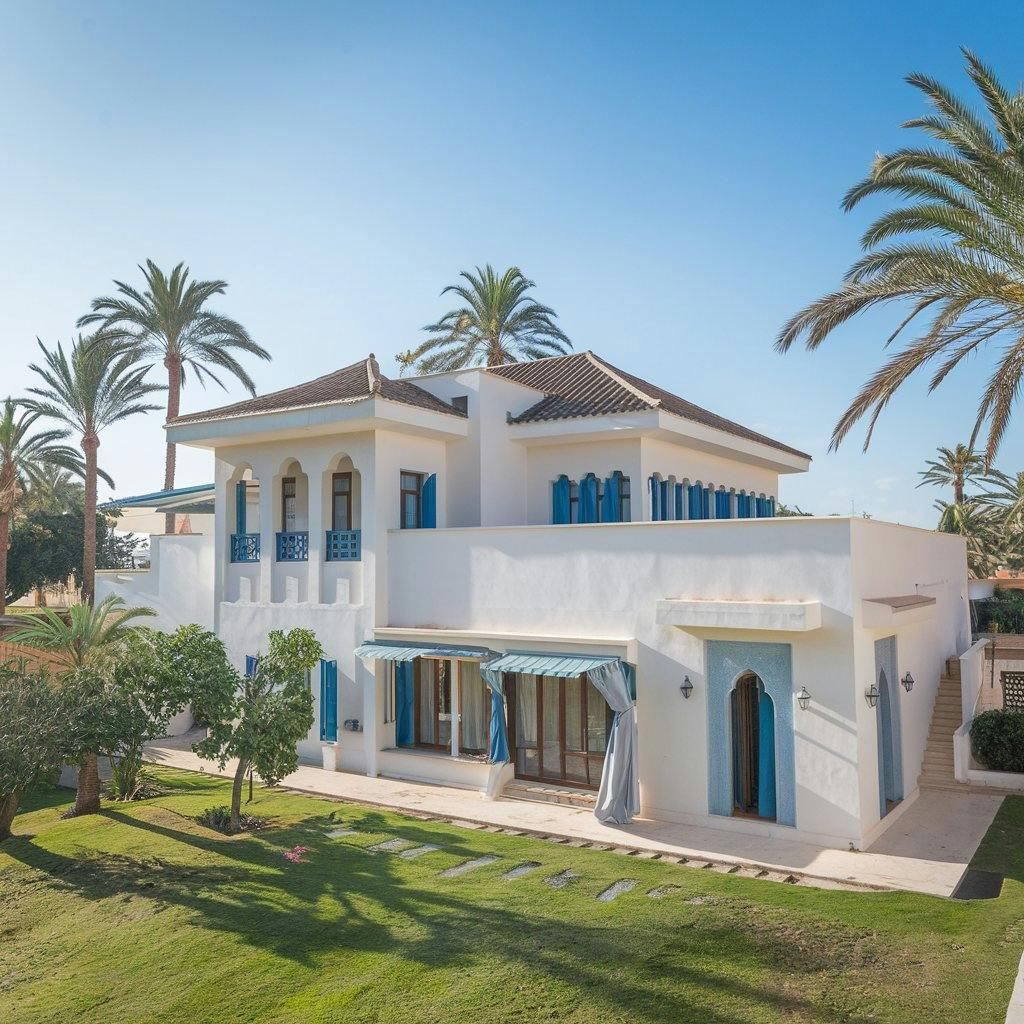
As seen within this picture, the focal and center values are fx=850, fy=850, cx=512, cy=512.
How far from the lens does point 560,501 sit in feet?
Answer: 74.7

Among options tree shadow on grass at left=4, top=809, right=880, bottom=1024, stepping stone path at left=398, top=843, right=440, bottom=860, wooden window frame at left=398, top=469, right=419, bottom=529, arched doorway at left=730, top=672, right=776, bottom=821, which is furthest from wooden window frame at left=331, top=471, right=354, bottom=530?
arched doorway at left=730, top=672, right=776, bottom=821

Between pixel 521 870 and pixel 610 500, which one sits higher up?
pixel 610 500

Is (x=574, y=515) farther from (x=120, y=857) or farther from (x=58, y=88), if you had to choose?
(x=58, y=88)

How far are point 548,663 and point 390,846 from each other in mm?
4429

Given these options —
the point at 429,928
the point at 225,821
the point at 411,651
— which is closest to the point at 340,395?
the point at 411,651

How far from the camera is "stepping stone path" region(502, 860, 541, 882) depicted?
1247cm

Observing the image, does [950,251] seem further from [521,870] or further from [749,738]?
[521,870]

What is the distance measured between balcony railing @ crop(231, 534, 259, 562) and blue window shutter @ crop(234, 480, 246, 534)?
0.31 meters

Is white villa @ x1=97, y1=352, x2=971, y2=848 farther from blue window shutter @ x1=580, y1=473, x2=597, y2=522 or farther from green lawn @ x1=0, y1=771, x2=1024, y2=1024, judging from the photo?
green lawn @ x1=0, y1=771, x2=1024, y2=1024

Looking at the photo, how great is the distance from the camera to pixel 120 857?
1414cm

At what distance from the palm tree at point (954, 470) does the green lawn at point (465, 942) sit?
120ft

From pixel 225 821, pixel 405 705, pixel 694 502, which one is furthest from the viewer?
pixel 694 502

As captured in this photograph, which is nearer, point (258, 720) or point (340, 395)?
point (258, 720)

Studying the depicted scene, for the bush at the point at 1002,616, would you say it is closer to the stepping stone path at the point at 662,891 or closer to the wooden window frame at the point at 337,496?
the wooden window frame at the point at 337,496
